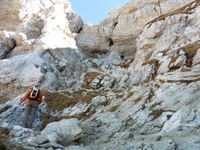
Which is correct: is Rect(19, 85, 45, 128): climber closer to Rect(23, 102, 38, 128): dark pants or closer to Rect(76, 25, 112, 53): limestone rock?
Rect(23, 102, 38, 128): dark pants

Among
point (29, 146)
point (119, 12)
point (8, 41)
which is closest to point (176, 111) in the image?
point (29, 146)

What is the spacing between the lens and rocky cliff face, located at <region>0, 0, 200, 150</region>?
1644 cm

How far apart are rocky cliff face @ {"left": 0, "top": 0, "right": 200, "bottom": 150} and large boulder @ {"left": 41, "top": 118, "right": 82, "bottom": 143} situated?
0.05 m

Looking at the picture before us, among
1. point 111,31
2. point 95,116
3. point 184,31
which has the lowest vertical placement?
point 95,116

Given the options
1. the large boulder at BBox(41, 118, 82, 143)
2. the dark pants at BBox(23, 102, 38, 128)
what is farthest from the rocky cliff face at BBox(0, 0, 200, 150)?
the dark pants at BBox(23, 102, 38, 128)

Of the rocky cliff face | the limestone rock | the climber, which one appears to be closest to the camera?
the rocky cliff face

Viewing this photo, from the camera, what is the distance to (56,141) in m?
15.6

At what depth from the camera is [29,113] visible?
19375mm

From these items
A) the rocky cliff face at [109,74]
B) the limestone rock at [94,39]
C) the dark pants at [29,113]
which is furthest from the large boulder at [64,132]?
the limestone rock at [94,39]

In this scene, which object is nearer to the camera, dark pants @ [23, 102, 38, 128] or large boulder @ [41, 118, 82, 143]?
large boulder @ [41, 118, 82, 143]

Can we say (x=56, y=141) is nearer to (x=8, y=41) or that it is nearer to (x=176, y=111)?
(x=176, y=111)

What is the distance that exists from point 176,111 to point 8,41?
2842 centimetres

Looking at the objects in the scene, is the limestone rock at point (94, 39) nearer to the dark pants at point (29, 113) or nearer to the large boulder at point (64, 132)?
the dark pants at point (29, 113)

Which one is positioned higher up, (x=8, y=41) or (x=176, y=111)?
(x=8, y=41)
